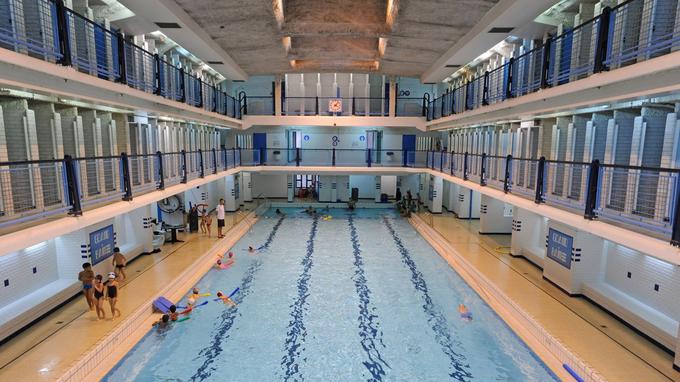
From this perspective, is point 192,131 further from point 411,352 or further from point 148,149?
point 411,352

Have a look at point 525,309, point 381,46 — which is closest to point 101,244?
point 525,309

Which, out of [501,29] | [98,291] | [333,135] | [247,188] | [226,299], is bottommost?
[226,299]

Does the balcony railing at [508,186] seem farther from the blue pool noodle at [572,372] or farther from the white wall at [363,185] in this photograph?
the white wall at [363,185]

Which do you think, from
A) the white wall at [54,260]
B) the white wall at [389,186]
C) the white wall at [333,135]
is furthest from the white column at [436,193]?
the white wall at [54,260]

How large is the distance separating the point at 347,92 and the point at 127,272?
16.9 metres

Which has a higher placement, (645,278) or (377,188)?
(645,278)

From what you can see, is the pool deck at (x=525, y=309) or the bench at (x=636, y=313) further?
the bench at (x=636, y=313)

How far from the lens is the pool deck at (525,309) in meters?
6.28

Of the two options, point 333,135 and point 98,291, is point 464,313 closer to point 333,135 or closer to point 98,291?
point 98,291

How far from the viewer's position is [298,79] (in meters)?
23.8

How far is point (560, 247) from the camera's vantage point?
995cm

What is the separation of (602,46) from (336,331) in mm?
7456

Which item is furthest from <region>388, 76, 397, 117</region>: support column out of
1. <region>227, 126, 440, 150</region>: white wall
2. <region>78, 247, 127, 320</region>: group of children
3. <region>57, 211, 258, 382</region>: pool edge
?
<region>78, 247, 127, 320</region>: group of children

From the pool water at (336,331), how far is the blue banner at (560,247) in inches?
89.8
